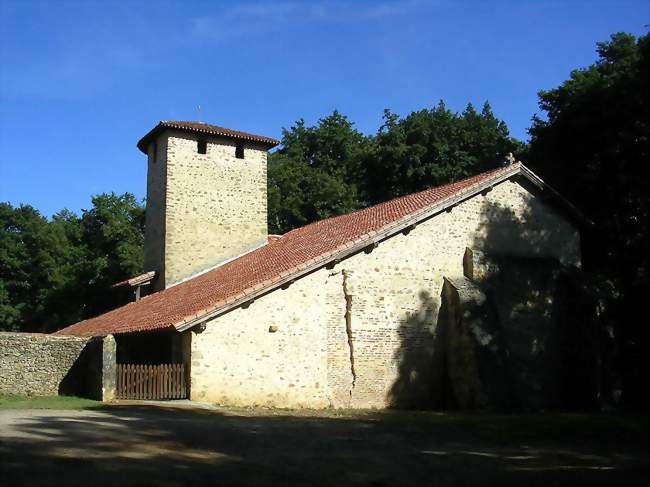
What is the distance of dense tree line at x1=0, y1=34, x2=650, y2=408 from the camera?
2419cm

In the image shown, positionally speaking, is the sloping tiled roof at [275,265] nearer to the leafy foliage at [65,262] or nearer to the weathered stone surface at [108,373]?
the weathered stone surface at [108,373]

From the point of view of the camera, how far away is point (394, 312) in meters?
19.2

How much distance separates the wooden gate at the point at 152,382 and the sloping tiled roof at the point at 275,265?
3.59 ft

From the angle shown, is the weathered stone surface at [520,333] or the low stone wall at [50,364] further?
the low stone wall at [50,364]

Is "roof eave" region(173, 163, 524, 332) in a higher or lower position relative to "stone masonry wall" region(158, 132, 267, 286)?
lower

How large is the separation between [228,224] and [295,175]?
50.5 feet

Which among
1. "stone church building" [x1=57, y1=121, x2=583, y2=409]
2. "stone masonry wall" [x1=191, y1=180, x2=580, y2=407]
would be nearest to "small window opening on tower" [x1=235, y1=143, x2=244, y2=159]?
"stone church building" [x1=57, y1=121, x2=583, y2=409]

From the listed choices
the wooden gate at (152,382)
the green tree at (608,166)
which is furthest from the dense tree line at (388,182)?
the wooden gate at (152,382)

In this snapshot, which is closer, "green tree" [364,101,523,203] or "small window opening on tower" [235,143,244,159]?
"small window opening on tower" [235,143,244,159]

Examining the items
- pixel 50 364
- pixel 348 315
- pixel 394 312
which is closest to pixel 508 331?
pixel 394 312

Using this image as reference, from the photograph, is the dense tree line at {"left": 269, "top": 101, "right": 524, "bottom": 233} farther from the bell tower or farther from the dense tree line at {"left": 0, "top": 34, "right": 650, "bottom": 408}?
the bell tower

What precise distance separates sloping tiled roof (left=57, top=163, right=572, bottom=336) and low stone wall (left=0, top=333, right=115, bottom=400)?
3.61ft

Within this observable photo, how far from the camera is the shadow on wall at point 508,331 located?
728 inches

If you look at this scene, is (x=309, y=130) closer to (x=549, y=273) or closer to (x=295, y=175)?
(x=295, y=175)
